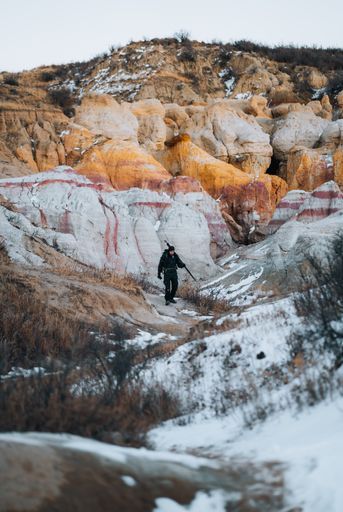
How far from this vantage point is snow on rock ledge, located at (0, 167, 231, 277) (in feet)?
73.5

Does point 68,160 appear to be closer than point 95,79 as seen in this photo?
Yes

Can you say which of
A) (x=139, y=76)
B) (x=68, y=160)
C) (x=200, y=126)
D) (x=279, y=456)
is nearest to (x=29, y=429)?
(x=279, y=456)

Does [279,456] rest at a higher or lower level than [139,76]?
lower

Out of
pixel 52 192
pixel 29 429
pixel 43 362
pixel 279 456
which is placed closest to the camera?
pixel 279 456

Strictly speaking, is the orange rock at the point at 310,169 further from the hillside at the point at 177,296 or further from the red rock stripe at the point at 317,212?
the red rock stripe at the point at 317,212

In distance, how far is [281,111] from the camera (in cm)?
4219

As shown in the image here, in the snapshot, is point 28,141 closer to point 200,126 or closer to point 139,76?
point 200,126

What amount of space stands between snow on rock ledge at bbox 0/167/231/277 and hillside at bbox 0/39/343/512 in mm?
74

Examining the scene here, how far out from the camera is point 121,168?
95.0 feet

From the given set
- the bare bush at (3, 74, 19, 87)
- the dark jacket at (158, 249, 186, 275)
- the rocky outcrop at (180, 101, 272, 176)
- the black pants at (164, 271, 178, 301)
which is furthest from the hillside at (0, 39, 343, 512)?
the dark jacket at (158, 249, 186, 275)

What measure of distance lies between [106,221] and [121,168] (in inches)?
232

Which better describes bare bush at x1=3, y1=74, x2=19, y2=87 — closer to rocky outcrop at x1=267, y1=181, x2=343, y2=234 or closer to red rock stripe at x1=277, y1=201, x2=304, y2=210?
red rock stripe at x1=277, y1=201, x2=304, y2=210

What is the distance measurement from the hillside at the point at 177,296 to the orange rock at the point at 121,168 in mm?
104

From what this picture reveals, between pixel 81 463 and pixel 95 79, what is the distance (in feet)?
161
